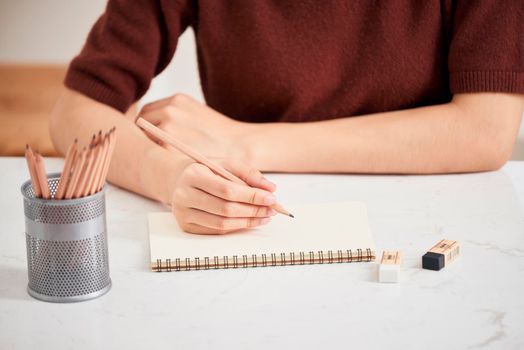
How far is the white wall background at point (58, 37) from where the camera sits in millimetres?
3213

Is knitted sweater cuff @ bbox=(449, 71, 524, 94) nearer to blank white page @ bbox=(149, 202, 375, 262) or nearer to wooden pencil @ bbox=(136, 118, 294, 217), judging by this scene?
blank white page @ bbox=(149, 202, 375, 262)

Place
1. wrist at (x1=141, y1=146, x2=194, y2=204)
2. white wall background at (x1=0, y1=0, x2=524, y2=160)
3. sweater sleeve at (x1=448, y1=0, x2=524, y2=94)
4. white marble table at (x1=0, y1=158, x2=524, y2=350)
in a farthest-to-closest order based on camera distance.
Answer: white wall background at (x1=0, y1=0, x2=524, y2=160) < sweater sleeve at (x1=448, y1=0, x2=524, y2=94) < wrist at (x1=141, y1=146, x2=194, y2=204) < white marble table at (x1=0, y1=158, x2=524, y2=350)

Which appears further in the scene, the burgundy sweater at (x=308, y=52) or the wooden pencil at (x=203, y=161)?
the burgundy sweater at (x=308, y=52)

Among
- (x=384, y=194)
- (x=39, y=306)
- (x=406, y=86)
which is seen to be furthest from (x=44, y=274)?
(x=406, y=86)

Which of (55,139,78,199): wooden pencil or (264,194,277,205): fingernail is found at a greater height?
(55,139,78,199): wooden pencil

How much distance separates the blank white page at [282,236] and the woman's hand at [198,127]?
0.80ft

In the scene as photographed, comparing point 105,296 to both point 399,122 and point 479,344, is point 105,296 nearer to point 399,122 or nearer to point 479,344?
point 479,344

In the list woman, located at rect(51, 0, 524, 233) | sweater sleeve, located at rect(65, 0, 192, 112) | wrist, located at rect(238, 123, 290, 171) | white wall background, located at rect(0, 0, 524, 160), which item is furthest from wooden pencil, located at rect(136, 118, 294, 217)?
white wall background, located at rect(0, 0, 524, 160)

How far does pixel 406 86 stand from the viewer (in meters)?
1.47

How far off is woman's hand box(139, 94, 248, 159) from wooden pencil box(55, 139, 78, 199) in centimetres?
48

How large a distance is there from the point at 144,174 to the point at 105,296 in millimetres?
339

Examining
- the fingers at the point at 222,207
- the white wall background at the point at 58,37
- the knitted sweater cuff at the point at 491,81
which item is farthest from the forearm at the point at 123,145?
the white wall background at the point at 58,37

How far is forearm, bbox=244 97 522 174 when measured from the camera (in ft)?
4.30

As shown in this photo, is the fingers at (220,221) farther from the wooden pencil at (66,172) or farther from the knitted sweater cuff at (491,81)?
the knitted sweater cuff at (491,81)
